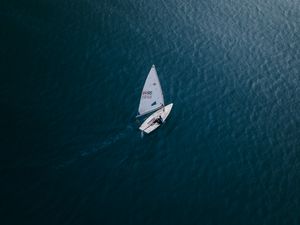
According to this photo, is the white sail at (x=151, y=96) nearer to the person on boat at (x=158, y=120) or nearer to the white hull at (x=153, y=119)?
the white hull at (x=153, y=119)

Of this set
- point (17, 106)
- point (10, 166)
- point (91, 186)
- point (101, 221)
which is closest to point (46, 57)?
point (17, 106)

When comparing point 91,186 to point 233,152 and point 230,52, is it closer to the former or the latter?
point 233,152

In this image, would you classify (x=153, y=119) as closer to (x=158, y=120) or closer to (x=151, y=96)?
(x=158, y=120)

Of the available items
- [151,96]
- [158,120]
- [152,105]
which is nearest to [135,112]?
[152,105]

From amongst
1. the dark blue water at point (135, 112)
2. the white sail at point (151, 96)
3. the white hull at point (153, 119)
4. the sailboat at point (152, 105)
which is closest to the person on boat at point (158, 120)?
the sailboat at point (152, 105)

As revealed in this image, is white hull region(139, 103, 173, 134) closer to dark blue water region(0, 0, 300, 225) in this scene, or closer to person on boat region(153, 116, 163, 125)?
person on boat region(153, 116, 163, 125)
